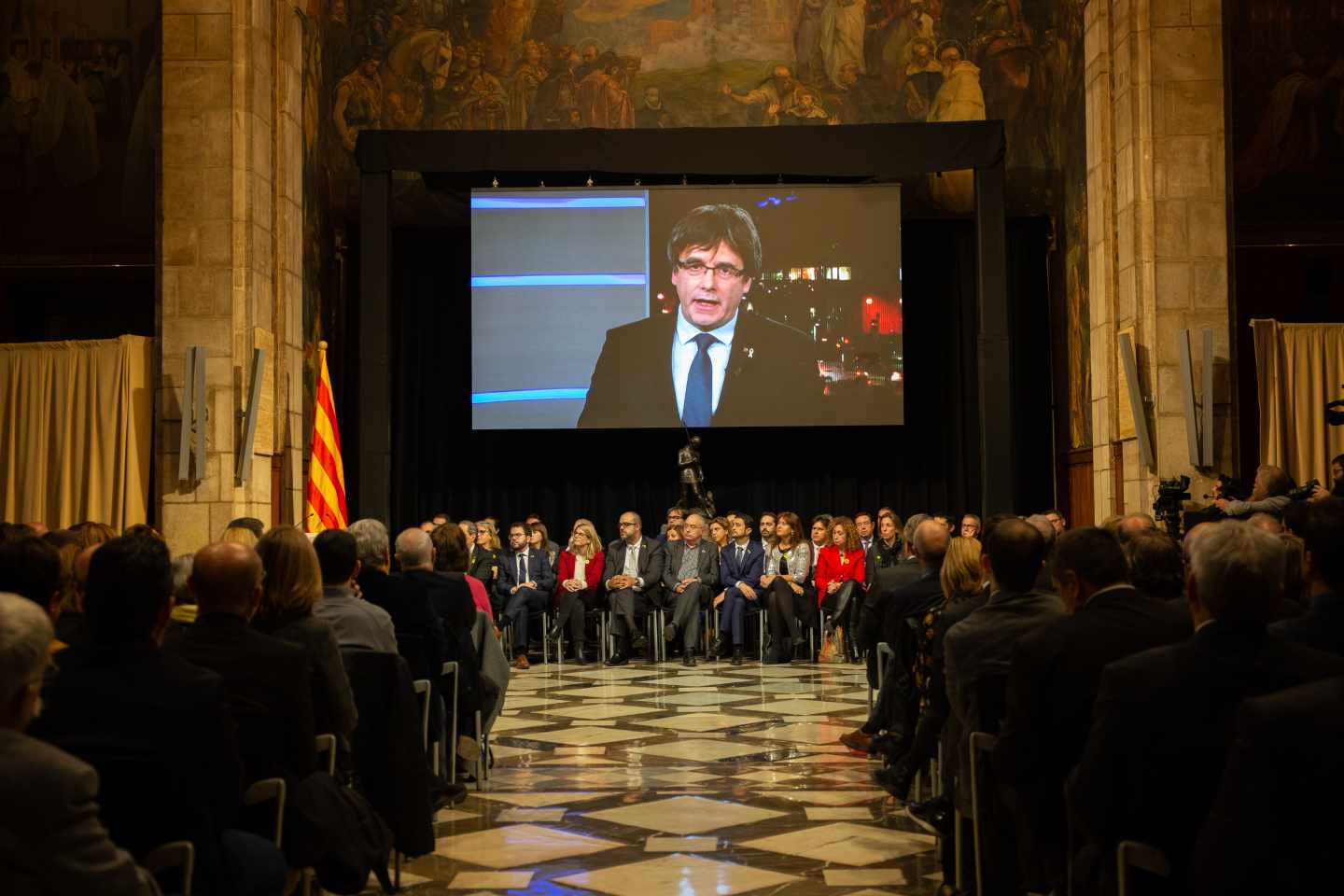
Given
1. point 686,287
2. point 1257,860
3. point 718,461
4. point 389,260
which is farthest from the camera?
point 718,461

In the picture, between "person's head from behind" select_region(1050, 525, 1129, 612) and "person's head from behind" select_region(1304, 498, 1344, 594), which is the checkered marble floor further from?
"person's head from behind" select_region(1304, 498, 1344, 594)

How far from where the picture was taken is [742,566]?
13.1 m

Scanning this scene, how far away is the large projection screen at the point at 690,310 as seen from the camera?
50.0 feet

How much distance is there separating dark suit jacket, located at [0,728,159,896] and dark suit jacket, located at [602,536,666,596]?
10885 mm

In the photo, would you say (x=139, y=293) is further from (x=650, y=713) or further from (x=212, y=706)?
(x=212, y=706)

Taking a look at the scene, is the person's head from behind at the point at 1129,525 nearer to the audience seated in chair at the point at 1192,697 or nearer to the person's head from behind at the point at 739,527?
the audience seated in chair at the point at 1192,697

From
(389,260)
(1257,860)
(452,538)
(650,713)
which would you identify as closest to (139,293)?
(389,260)

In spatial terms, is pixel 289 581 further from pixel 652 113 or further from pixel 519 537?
pixel 652 113

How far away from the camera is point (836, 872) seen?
489cm

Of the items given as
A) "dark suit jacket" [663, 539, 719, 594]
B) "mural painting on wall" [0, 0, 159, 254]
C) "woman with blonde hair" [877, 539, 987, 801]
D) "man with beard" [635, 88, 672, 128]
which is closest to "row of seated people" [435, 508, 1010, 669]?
"dark suit jacket" [663, 539, 719, 594]

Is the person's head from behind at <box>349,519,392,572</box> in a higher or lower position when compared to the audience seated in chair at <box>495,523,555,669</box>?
higher

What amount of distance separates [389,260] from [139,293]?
2526 millimetres

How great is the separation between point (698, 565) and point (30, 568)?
944cm

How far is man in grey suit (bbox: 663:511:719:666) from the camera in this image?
42.0ft
